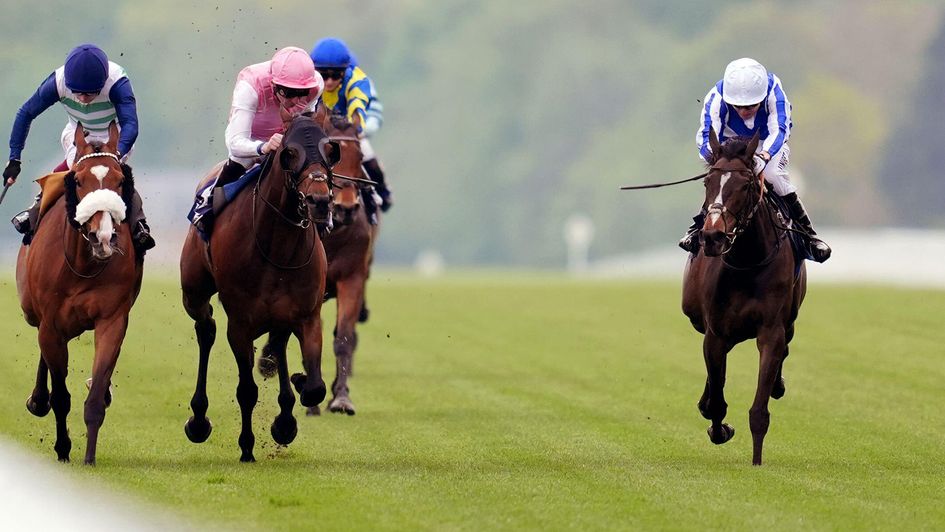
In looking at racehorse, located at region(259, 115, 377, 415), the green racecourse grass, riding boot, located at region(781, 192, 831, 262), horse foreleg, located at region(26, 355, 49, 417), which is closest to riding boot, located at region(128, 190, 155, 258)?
the green racecourse grass

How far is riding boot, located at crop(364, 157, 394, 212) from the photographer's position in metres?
16.4

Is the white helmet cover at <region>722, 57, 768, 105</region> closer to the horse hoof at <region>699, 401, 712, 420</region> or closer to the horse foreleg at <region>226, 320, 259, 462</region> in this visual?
the horse hoof at <region>699, 401, 712, 420</region>

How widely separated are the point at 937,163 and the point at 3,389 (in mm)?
62904

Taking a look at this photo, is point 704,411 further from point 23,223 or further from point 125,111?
point 23,223

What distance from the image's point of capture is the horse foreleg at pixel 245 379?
11570 millimetres

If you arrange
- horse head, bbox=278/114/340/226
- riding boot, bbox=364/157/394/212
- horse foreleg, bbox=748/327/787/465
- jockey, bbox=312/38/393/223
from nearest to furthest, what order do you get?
horse head, bbox=278/114/340/226, horse foreleg, bbox=748/327/787/465, jockey, bbox=312/38/393/223, riding boot, bbox=364/157/394/212

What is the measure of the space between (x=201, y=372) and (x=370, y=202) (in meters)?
3.67

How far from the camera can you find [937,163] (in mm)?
75500

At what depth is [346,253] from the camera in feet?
49.7

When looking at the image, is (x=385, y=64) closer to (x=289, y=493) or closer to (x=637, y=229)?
(x=637, y=229)

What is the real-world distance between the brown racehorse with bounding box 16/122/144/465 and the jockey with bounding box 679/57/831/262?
136 inches

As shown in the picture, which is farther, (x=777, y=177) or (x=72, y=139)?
(x=72, y=139)

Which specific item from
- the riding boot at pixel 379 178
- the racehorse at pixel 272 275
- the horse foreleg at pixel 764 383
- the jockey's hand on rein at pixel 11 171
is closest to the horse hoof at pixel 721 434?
the horse foreleg at pixel 764 383

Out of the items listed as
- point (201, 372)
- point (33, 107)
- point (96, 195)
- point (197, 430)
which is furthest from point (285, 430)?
point (33, 107)
